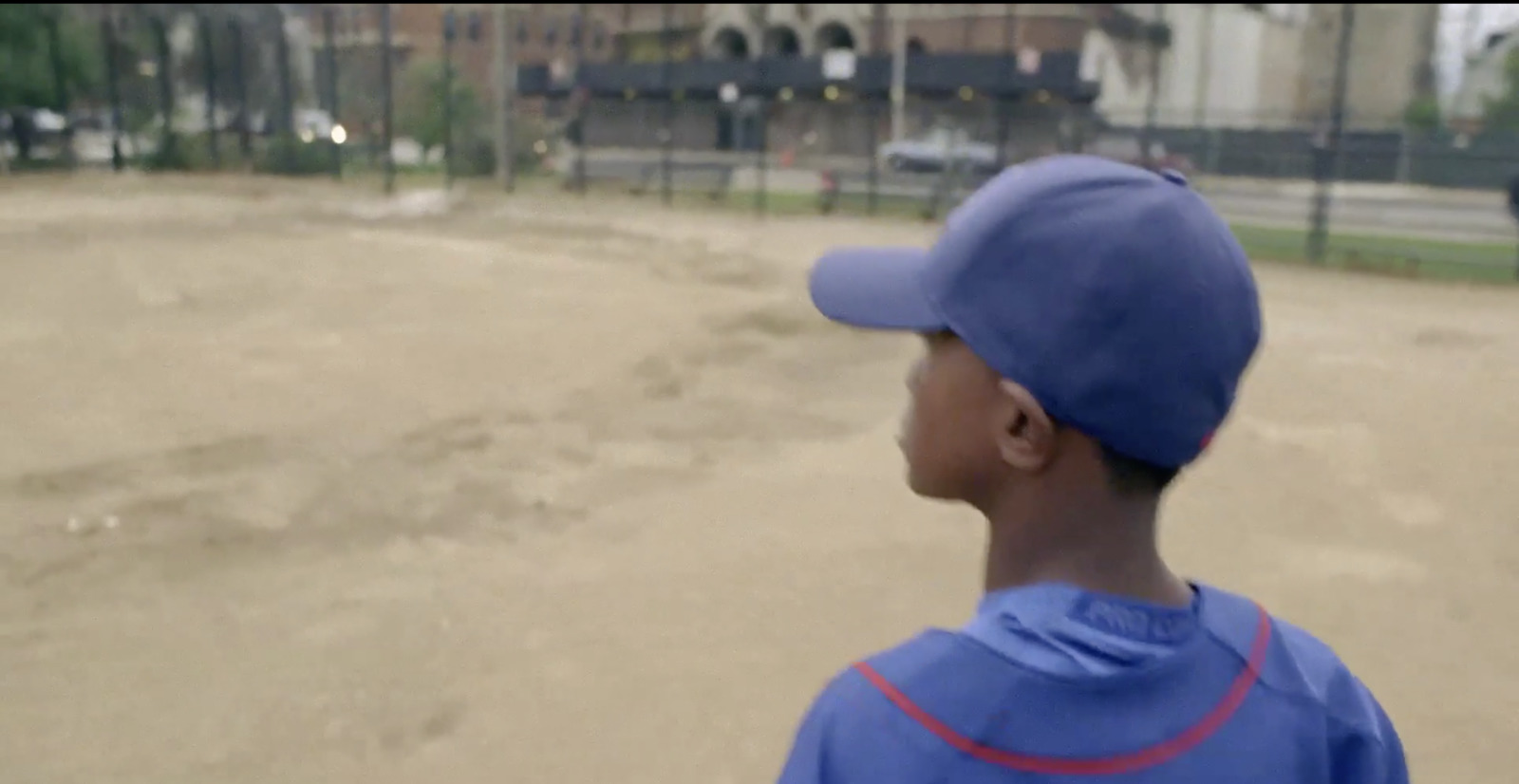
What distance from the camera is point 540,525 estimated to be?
5504mm

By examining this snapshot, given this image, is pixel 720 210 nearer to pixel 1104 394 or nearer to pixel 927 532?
pixel 927 532

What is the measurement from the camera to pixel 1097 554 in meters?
1.19

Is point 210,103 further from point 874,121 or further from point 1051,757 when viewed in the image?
point 1051,757

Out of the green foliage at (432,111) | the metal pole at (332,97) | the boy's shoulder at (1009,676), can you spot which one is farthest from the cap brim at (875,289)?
the green foliage at (432,111)

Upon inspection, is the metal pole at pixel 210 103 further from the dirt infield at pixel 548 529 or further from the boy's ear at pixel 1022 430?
the boy's ear at pixel 1022 430

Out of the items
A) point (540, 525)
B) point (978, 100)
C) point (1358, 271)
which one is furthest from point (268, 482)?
point (978, 100)

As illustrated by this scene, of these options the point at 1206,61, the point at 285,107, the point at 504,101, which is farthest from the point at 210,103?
the point at 1206,61

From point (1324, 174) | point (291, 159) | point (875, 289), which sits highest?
point (875, 289)

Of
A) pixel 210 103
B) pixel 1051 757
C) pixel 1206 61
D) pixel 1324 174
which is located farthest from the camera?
pixel 1206 61

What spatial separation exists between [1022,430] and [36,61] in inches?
1235

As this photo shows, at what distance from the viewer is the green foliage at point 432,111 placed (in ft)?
112

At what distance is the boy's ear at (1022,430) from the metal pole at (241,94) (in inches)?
1177

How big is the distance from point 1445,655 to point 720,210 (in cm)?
1985

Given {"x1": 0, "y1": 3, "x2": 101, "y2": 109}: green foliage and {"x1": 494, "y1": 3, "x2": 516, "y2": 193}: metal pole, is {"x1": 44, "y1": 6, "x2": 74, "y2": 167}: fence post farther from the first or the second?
{"x1": 494, "y1": 3, "x2": 516, "y2": 193}: metal pole
